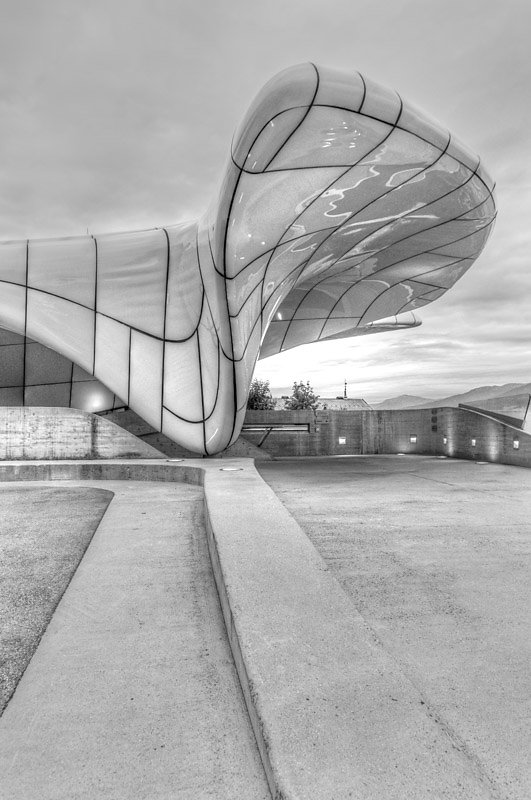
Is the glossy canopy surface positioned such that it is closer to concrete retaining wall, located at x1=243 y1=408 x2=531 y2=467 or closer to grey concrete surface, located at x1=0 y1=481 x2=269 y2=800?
concrete retaining wall, located at x1=243 y1=408 x2=531 y2=467

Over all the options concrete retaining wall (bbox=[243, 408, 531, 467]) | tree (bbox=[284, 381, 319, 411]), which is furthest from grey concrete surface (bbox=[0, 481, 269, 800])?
tree (bbox=[284, 381, 319, 411])

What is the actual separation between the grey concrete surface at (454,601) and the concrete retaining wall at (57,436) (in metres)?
9.59

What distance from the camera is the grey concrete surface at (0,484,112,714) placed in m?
3.22

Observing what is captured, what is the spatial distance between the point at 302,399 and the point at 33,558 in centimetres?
6073

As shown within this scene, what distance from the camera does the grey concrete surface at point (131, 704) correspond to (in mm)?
1947

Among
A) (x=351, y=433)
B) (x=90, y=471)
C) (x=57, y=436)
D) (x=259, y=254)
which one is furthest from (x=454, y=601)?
(x=351, y=433)

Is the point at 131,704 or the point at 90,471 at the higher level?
the point at 90,471

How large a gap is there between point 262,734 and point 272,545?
2.74 meters

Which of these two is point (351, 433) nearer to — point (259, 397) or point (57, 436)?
point (57, 436)

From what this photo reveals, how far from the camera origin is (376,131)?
9.89m

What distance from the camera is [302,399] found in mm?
65438

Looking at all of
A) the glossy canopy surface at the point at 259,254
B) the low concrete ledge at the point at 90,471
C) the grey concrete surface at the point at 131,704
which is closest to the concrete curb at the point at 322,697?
the grey concrete surface at the point at 131,704

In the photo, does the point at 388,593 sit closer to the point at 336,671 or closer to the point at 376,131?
the point at 336,671

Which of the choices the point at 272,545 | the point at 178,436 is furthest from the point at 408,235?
the point at 272,545
